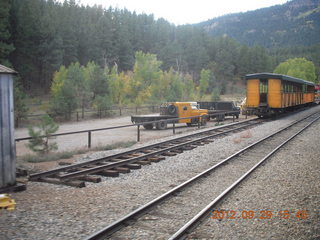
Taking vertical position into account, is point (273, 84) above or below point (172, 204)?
above

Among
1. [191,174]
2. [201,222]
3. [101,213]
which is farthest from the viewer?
[191,174]

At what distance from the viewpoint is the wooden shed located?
6.75 meters

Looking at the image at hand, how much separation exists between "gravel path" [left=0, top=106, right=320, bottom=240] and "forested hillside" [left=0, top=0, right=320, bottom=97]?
91.1 feet

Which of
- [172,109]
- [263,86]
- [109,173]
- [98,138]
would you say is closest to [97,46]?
[263,86]

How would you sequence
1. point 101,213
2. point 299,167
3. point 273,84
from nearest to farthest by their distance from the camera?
point 101,213 < point 299,167 < point 273,84

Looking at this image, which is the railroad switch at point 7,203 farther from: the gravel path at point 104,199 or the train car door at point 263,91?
the train car door at point 263,91

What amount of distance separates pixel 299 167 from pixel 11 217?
25.9 ft

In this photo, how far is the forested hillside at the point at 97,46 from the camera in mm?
59719

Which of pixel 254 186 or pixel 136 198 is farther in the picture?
pixel 254 186

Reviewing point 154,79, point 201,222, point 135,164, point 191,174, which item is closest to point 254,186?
point 191,174

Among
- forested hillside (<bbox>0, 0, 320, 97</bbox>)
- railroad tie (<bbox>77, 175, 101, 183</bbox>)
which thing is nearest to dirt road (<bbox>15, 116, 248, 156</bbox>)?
railroad tie (<bbox>77, 175, 101, 183</bbox>)

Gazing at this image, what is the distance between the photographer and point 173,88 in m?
41.3

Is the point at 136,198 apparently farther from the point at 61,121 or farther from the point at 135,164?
the point at 61,121

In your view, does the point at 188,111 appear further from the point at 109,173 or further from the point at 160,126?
the point at 109,173
